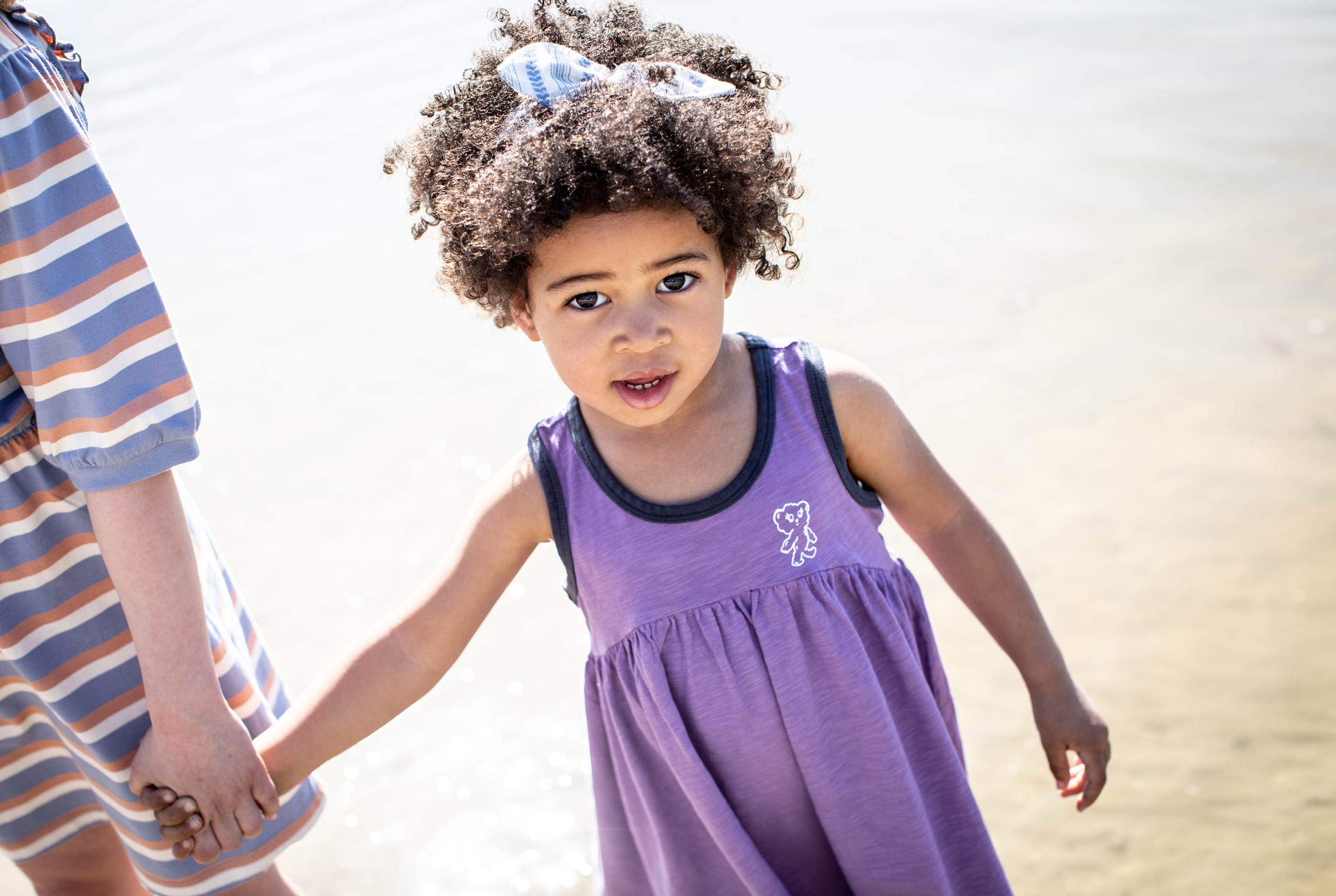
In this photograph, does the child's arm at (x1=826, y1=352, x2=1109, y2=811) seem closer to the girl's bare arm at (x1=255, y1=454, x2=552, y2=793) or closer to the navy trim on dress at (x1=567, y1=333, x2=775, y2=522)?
the navy trim on dress at (x1=567, y1=333, x2=775, y2=522)

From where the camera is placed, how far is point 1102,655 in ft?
8.07

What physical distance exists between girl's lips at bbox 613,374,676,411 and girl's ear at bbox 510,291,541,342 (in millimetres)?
180

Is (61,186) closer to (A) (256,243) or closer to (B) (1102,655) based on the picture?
(B) (1102,655)

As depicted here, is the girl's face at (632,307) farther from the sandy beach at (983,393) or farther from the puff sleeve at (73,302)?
the sandy beach at (983,393)

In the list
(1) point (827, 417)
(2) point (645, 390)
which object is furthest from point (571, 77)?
(1) point (827, 417)

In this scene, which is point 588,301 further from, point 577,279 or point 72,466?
point 72,466

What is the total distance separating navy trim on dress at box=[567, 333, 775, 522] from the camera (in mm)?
1438

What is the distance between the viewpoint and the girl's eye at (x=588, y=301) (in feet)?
4.49

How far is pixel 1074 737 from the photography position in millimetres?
1582

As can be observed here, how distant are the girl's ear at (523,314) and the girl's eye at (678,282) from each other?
0.69 ft

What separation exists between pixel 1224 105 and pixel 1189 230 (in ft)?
4.38

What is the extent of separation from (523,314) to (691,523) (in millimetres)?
374

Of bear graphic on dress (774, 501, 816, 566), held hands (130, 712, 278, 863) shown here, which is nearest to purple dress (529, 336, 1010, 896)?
bear graphic on dress (774, 501, 816, 566)

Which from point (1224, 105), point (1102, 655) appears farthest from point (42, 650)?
point (1224, 105)
